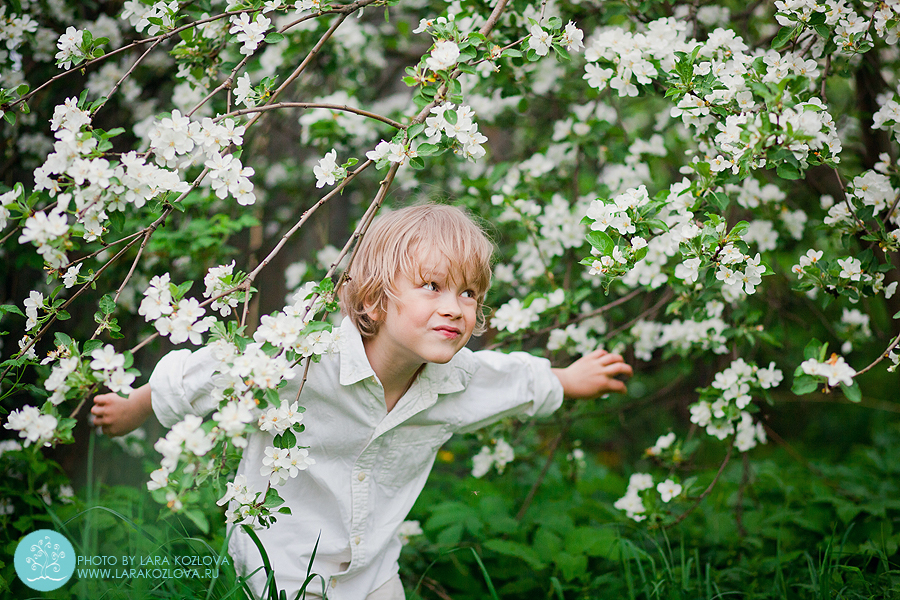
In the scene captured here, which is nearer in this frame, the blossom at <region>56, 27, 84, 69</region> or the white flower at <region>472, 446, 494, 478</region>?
the blossom at <region>56, 27, 84, 69</region>

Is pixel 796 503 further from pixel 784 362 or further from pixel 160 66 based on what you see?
pixel 160 66

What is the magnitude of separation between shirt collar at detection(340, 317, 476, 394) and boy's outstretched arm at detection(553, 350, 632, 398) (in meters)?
0.32

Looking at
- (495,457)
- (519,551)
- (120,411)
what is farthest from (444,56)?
(519,551)

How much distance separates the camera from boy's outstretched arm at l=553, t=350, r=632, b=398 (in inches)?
77.2

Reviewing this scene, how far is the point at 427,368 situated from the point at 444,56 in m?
0.83

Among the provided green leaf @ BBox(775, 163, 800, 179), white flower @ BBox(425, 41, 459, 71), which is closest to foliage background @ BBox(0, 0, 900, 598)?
green leaf @ BBox(775, 163, 800, 179)

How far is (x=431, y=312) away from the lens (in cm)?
158

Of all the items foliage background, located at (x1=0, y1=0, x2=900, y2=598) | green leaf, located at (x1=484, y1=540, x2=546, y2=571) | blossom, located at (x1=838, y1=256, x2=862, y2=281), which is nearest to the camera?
blossom, located at (x1=838, y1=256, x2=862, y2=281)

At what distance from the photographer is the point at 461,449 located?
3.00 meters

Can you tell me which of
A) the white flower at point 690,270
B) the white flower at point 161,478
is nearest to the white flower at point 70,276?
the white flower at point 161,478

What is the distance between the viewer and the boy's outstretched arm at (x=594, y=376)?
77.2 inches

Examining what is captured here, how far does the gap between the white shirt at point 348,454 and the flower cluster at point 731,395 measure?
604mm

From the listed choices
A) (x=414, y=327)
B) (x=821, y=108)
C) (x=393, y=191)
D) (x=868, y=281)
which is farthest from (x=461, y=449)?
(x=821, y=108)

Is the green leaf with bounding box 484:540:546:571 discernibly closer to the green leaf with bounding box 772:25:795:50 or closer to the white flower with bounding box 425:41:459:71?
the white flower with bounding box 425:41:459:71
